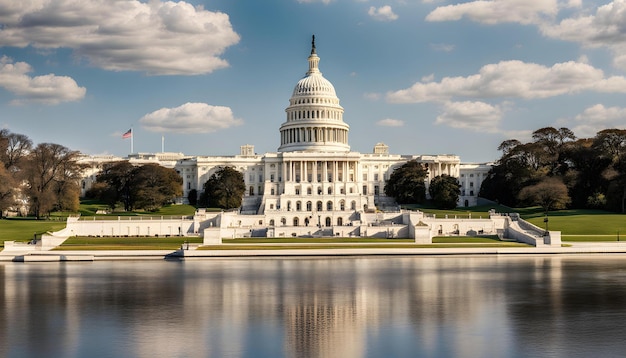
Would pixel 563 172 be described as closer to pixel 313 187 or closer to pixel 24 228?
pixel 313 187

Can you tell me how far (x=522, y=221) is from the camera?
89.1m

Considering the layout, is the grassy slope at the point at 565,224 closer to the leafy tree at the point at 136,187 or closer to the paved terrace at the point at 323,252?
the paved terrace at the point at 323,252

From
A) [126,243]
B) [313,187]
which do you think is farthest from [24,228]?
[313,187]

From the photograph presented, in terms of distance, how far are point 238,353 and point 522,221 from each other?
6246cm

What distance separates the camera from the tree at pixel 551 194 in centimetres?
10075

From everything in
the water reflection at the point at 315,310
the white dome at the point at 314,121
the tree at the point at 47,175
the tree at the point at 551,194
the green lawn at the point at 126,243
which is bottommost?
the water reflection at the point at 315,310

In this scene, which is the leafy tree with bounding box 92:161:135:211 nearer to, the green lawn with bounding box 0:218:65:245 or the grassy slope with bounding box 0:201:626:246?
the grassy slope with bounding box 0:201:626:246

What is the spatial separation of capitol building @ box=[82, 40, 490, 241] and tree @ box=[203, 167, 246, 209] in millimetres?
1955

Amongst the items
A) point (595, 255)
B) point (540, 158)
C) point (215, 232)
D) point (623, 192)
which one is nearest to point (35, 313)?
point (215, 232)

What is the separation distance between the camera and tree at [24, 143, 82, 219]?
9744 centimetres

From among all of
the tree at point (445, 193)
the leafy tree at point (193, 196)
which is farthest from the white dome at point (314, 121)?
the tree at point (445, 193)

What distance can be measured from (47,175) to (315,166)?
43.3 m

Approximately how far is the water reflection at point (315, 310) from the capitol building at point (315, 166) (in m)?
56.5

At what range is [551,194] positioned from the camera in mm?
100750
